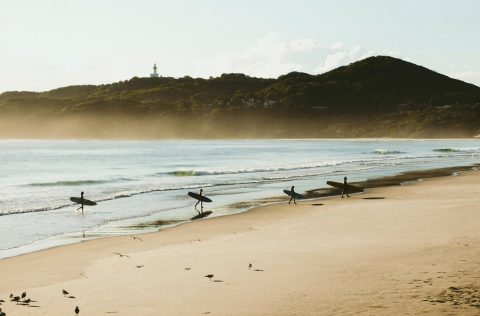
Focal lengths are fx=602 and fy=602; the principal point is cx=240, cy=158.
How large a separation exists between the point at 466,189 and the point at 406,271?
2029cm

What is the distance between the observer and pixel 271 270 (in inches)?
478

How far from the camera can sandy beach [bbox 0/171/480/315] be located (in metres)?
9.65

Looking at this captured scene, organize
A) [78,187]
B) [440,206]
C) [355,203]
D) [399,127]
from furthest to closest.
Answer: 1. [399,127]
2. [78,187]
3. [355,203]
4. [440,206]

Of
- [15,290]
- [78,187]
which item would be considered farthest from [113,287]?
[78,187]

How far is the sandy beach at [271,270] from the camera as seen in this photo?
965cm

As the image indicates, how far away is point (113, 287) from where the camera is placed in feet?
36.4

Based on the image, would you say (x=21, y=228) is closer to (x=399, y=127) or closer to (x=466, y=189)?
(x=466, y=189)

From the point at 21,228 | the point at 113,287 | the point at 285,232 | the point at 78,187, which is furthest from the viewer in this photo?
the point at 78,187

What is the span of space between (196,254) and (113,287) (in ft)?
11.0

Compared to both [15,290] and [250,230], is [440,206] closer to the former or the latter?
[250,230]

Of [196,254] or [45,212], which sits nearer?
[196,254]

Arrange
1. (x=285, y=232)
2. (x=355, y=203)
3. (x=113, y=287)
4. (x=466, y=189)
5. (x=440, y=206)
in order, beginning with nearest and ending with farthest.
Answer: (x=113, y=287) < (x=285, y=232) < (x=440, y=206) < (x=355, y=203) < (x=466, y=189)

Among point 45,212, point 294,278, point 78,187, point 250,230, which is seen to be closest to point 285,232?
point 250,230

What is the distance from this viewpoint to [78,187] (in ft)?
131
